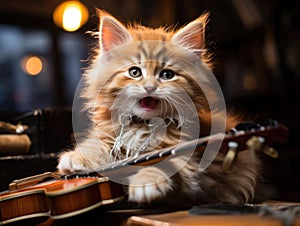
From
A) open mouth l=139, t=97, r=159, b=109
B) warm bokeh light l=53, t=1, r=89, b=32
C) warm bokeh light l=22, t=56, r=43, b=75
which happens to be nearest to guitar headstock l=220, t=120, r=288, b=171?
open mouth l=139, t=97, r=159, b=109

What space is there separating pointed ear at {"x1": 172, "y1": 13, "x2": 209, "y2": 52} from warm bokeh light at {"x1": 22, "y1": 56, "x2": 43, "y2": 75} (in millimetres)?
2575

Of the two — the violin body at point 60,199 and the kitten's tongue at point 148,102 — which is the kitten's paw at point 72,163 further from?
the kitten's tongue at point 148,102

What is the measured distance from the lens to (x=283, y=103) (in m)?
2.60

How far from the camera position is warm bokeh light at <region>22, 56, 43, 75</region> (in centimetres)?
307

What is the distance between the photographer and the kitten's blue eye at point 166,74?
0.64 meters

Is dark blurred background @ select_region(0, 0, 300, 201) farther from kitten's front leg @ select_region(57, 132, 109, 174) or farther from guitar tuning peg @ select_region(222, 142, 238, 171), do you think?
guitar tuning peg @ select_region(222, 142, 238, 171)

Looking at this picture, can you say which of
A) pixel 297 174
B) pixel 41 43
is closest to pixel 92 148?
pixel 297 174

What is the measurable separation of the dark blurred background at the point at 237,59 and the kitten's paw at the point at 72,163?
5.40ft

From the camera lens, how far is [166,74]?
642 millimetres

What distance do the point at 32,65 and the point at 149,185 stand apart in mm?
2770

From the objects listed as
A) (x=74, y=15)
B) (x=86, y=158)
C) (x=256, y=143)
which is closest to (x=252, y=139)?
(x=256, y=143)

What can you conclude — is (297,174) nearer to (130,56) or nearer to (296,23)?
(296,23)

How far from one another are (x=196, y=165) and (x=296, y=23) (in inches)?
90.4

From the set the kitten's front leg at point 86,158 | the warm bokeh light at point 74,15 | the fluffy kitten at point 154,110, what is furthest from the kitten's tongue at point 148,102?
the warm bokeh light at point 74,15
